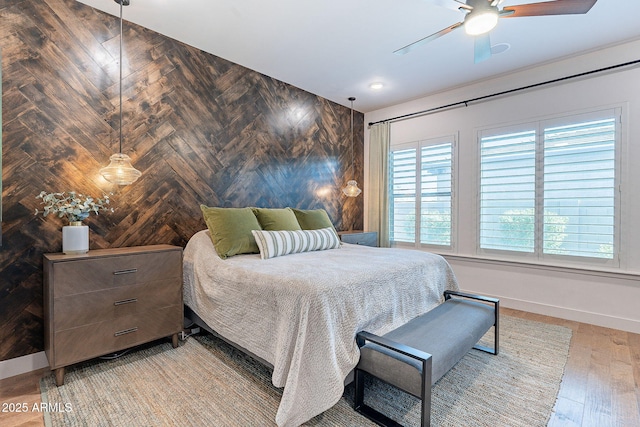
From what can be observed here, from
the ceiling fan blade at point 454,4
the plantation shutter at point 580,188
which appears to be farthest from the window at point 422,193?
the ceiling fan blade at point 454,4

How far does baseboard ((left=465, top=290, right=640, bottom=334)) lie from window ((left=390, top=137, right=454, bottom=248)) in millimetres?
1038

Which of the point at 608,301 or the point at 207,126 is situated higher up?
the point at 207,126

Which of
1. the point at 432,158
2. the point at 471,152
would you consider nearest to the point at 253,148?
the point at 432,158

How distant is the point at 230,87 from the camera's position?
3.44 meters

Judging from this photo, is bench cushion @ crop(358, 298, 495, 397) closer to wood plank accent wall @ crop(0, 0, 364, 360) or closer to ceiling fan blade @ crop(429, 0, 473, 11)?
ceiling fan blade @ crop(429, 0, 473, 11)

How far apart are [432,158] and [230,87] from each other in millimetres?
2884

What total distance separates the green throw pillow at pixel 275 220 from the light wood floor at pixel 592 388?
6.58ft

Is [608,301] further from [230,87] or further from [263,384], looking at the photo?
[230,87]

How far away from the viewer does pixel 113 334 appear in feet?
7.25

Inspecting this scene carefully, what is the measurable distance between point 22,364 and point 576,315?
501 centimetres

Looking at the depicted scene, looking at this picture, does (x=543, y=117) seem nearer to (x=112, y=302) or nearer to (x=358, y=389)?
(x=358, y=389)

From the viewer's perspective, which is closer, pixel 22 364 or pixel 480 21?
pixel 480 21

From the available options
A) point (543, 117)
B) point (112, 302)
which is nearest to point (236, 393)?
point (112, 302)

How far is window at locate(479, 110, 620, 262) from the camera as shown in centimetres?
307
